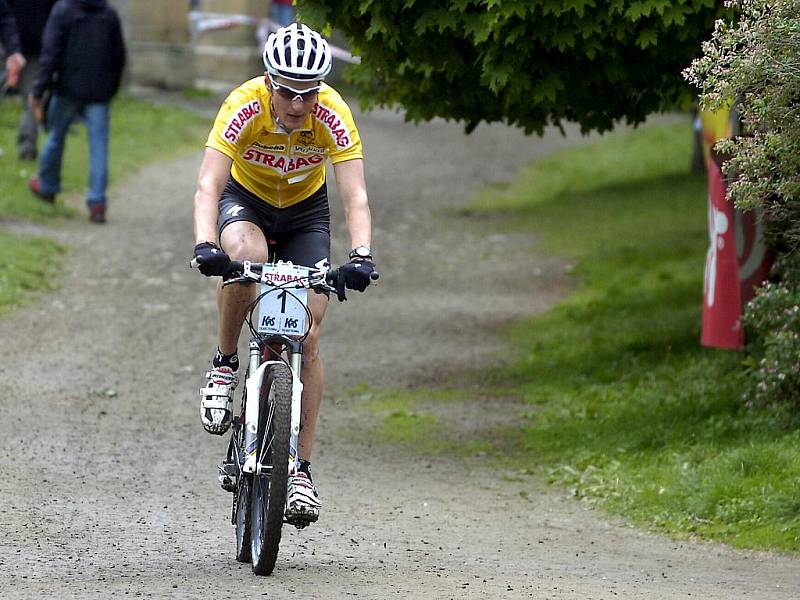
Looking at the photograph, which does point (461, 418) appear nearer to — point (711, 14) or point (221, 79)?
point (711, 14)

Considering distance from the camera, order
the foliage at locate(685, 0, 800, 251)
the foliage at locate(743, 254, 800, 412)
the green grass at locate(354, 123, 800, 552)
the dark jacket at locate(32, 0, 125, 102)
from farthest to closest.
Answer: the dark jacket at locate(32, 0, 125, 102) → the foliage at locate(743, 254, 800, 412) → the green grass at locate(354, 123, 800, 552) → the foliage at locate(685, 0, 800, 251)

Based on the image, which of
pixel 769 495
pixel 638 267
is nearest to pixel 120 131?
pixel 638 267

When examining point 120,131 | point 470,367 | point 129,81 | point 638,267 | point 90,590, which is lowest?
point 90,590

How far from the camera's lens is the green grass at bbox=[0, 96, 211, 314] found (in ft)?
42.5

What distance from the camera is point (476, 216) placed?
1917 cm

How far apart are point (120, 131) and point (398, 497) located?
14.7m

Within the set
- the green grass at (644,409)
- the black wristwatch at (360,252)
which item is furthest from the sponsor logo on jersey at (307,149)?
the green grass at (644,409)

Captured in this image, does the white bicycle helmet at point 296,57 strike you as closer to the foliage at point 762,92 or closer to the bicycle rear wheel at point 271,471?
the bicycle rear wheel at point 271,471

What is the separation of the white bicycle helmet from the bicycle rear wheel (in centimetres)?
117

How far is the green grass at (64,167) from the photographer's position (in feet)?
42.5

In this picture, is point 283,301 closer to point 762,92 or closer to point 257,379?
point 257,379

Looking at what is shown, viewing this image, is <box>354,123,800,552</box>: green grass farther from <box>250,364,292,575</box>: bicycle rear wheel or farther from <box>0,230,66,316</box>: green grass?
<box>0,230,66,316</box>: green grass

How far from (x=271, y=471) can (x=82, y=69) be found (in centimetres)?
969

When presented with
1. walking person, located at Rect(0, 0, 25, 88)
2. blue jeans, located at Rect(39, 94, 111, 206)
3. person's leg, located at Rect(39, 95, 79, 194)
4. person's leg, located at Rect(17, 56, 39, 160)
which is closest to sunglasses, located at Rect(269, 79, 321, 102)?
blue jeans, located at Rect(39, 94, 111, 206)
